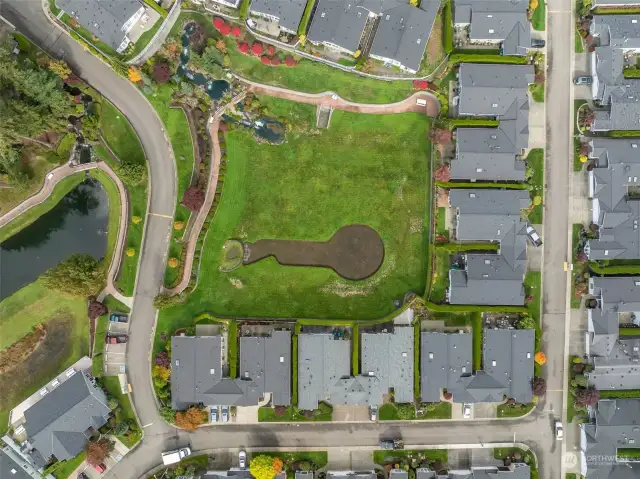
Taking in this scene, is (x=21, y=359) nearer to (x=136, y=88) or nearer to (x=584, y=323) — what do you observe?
(x=136, y=88)

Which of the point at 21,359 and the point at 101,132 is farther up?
the point at 101,132

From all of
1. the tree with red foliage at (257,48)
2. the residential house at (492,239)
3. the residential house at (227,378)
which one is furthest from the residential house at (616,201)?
the tree with red foliage at (257,48)

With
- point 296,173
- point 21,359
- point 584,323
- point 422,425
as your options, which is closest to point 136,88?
point 296,173

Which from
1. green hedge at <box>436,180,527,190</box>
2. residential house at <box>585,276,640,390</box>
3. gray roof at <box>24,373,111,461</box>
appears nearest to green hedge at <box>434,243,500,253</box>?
green hedge at <box>436,180,527,190</box>

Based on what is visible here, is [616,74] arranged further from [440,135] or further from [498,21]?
[440,135]

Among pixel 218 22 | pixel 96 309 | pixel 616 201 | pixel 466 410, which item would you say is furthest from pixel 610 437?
pixel 218 22
